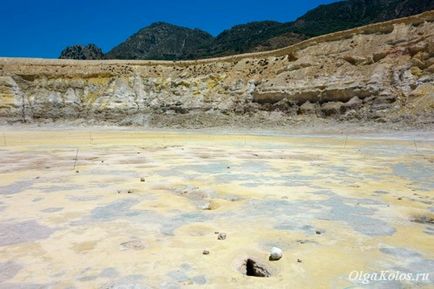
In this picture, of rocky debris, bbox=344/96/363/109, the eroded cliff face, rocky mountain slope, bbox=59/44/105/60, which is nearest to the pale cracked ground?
the eroded cliff face

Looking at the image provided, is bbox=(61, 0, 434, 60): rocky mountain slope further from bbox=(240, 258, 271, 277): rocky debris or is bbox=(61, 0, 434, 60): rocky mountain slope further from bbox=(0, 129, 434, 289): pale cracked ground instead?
bbox=(240, 258, 271, 277): rocky debris

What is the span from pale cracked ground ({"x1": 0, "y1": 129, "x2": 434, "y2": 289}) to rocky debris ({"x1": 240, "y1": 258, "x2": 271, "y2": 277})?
0.29ft

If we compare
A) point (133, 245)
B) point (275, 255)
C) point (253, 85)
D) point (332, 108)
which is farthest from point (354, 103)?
point (133, 245)

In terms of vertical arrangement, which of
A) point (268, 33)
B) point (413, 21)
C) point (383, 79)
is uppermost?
point (268, 33)

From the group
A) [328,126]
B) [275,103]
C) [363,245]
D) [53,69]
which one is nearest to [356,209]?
[363,245]

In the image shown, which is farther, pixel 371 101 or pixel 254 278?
pixel 371 101

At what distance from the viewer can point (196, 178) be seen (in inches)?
446

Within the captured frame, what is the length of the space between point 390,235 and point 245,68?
4955cm

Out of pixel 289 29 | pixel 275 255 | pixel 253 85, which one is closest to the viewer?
pixel 275 255

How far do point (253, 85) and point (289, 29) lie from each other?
98485 mm

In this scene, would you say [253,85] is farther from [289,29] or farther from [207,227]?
[289,29]

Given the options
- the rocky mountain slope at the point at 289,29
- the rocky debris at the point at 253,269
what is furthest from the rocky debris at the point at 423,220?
the rocky mountain slope at the point at 289,29

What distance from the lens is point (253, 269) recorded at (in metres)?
4.66

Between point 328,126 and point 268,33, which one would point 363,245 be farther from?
point 268,33
